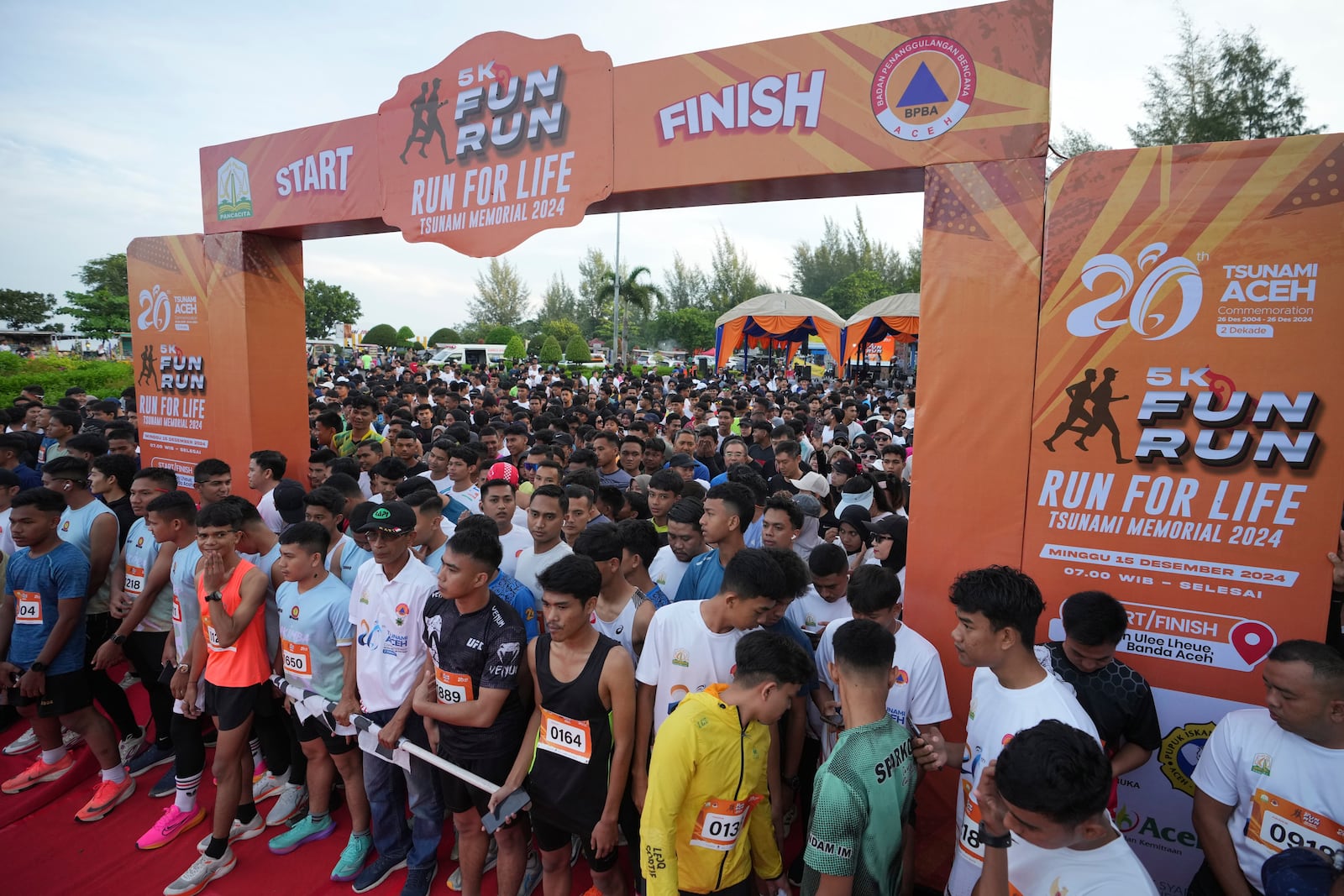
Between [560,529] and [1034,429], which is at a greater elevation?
[1034,429]

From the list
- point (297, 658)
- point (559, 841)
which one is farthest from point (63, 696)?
point (559, 841)

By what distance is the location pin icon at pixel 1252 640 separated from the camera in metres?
3.16

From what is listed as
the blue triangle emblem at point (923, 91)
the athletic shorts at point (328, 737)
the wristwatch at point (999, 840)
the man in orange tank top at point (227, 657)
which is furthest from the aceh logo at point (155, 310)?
the wristwatch at point (999, 840)

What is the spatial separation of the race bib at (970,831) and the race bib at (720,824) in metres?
0.92

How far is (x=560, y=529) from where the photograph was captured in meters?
4.30

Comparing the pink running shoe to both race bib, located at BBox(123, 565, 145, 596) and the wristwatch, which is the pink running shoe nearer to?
race bib, located at BBox(123, 565, 145, 596)

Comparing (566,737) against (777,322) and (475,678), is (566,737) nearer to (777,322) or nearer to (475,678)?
(475,678)

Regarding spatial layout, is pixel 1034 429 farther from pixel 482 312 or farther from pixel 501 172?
pixel 482 312

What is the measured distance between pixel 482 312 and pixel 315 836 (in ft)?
211

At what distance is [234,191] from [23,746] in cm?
471

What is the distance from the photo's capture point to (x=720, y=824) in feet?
8.22

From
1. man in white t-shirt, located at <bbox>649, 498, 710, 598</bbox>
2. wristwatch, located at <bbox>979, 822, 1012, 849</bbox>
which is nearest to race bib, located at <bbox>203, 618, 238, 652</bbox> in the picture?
man in white t-shirt, located at <bbox>649, 498, 710, 598</bbox>

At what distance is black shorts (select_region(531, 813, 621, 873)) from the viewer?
3.10 m

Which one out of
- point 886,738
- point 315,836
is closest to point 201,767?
point 315,836
